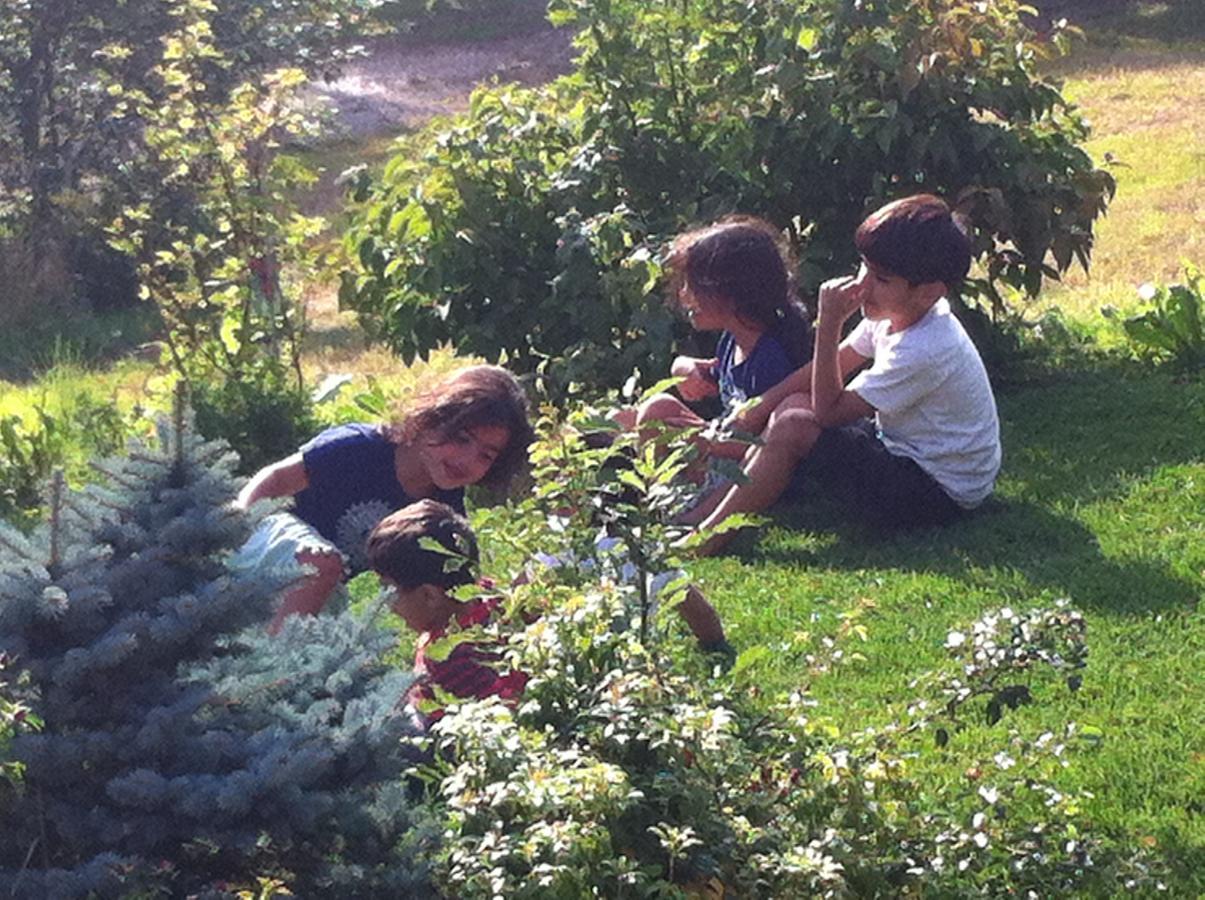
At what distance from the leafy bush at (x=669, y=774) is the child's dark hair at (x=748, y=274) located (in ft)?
7.87

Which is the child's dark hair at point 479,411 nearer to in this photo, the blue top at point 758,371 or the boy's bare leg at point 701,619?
the boy's bare leg at point 701,619

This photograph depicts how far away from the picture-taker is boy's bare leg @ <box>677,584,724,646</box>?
15.7ft

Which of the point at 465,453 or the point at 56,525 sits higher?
the point at 56,525

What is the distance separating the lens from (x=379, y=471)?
5008 millimetres

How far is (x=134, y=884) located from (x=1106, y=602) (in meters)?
3.04

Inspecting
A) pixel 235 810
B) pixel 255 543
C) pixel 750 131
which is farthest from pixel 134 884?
pixel 750 131

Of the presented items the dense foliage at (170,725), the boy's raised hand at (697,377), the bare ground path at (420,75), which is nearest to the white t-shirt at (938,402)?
the boy's raised hand at (697,377)

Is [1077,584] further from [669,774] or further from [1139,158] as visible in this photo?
[1139,158]

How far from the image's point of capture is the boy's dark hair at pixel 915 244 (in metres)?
5.51

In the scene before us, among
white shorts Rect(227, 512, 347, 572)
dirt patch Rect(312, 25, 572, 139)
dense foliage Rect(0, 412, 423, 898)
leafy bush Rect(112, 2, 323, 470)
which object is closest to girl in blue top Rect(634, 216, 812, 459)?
white shorts Rect(227, 512, 347, 572)

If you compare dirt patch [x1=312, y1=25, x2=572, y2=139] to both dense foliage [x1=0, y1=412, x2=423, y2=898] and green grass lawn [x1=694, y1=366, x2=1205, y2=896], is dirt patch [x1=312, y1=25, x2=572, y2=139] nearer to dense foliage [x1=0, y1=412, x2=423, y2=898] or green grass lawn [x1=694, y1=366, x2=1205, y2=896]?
green grass lawn [x1=694, y1=366, x2=1205, y2=896]

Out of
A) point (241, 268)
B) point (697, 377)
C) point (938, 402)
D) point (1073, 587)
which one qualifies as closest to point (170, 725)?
point (1073, 587)

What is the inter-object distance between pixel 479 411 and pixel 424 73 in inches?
1049

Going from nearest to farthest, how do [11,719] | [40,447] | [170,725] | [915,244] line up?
[11,719] → [170,725] → [915,244] → [40,447]
